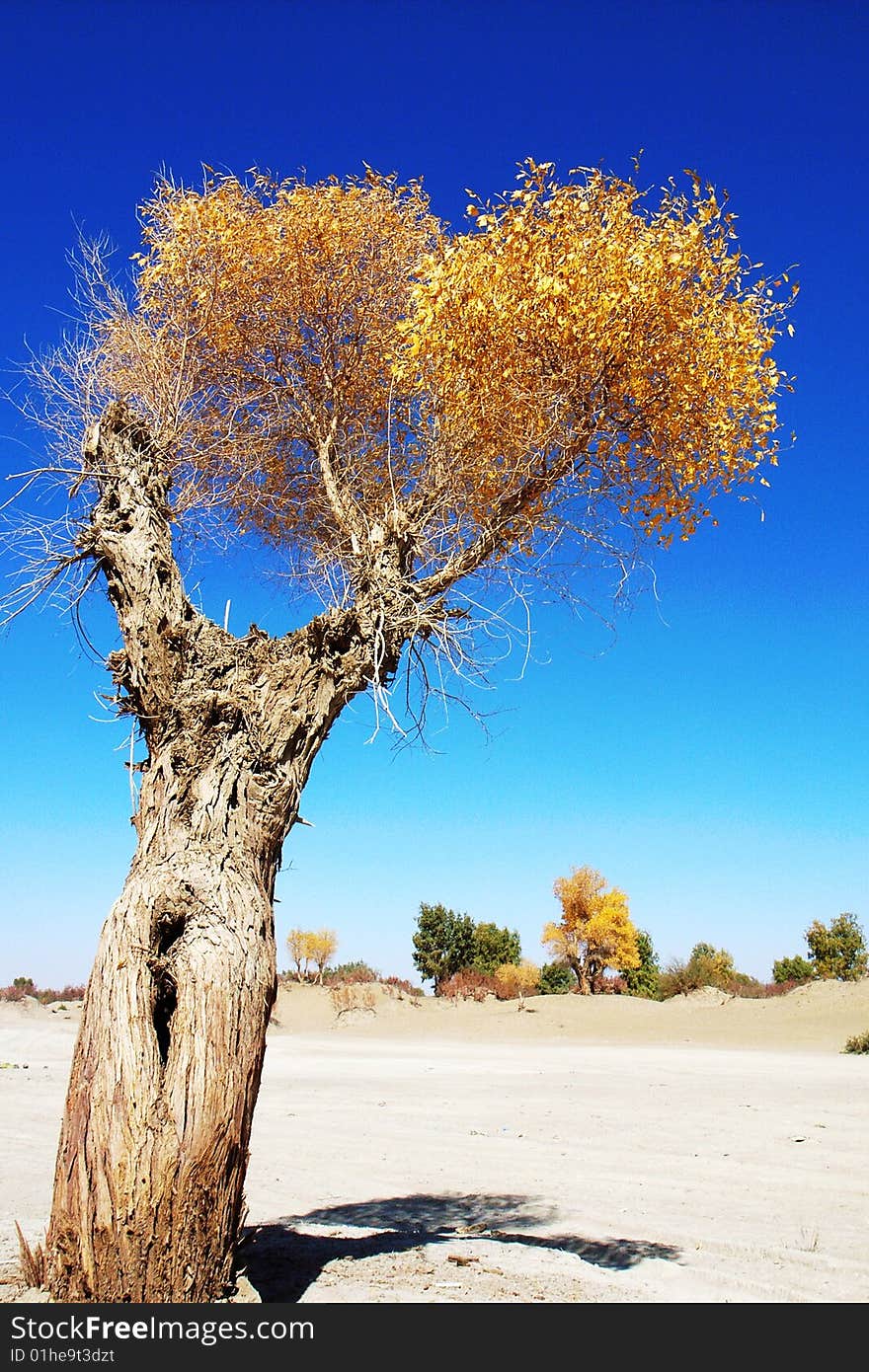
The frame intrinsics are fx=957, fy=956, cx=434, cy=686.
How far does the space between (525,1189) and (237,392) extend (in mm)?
8734

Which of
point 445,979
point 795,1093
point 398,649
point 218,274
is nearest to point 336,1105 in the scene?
point 795,1093

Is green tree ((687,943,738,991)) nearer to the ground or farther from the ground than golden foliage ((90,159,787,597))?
nearer to the ground

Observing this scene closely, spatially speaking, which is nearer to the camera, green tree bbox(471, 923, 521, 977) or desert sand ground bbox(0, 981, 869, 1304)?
desert sand ground bbox(0, 981, 869, 1304)

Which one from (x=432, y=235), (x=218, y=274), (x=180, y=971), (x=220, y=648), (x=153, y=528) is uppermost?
(x=432, y=235)

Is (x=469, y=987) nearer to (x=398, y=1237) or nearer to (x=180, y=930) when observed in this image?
(x=398, y=1237)

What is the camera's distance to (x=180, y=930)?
5.59 meters

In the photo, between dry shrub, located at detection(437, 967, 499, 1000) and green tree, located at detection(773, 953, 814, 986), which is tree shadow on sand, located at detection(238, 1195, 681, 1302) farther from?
green tree, located at detection(773, 953, 814, 986)

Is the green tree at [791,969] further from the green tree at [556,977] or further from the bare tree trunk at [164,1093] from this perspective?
the bare tree trunk at [164,1093]

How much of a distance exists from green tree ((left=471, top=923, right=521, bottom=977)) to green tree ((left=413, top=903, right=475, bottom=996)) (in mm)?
569

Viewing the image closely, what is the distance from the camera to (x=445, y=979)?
157ft

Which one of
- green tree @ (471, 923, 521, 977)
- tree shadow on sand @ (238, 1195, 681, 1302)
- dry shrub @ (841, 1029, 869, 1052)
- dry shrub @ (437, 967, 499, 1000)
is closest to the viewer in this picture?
tree shadow on sand @ (238, 1195, 681, 1302)

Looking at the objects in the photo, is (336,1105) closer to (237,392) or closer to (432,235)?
(237,392)

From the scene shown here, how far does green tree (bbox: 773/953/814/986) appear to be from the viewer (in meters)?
51.8

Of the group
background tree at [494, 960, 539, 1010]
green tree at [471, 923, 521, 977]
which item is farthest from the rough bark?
green tree at [471, 923, 521, 977]
